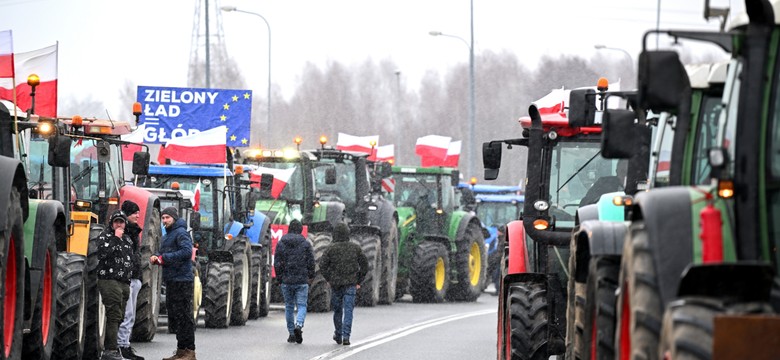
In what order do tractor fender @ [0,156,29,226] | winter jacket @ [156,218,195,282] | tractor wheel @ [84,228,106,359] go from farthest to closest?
winter jacket @ [156,218,195,282], tractor wheel @ [84,228,106,359], tractor fender @ [0,156,29,226]

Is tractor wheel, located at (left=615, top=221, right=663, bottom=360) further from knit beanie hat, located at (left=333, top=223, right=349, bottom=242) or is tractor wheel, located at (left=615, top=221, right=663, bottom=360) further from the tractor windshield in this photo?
knit beanie hat, located at (left=333, top=223, right=349, bottom=242)

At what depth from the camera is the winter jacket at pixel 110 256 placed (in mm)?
16672

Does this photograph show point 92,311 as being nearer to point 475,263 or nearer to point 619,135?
point 619,135

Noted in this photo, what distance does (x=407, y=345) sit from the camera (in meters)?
20.4

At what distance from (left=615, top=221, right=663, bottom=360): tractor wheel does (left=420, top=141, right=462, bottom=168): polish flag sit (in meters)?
32.1

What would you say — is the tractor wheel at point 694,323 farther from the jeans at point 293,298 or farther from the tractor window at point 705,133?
the jeans at point 293,298

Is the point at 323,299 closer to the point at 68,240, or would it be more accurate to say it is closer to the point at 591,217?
the point at 68,240

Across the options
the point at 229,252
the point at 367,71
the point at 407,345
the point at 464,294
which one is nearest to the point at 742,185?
the point at 407,345

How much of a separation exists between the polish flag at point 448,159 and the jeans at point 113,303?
78.0 feet

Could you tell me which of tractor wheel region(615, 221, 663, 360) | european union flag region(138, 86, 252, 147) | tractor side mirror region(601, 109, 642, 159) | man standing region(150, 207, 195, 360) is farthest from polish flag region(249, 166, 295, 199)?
tractor wheel region(615, 221, 663, 360)

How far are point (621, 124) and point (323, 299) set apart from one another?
18700 mm

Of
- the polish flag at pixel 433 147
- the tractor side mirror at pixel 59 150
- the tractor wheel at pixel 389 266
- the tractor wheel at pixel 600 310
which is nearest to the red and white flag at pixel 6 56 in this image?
the tractor side mirror at pixel 59 150

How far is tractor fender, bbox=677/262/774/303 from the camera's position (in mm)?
6844

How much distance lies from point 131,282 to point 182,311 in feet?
4.82
